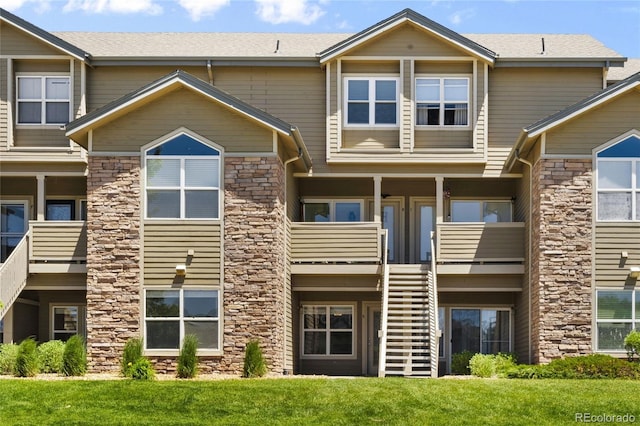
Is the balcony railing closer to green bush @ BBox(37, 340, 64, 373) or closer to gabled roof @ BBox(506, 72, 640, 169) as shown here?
gabled roof @ BBox(506, 72, 640, 169)

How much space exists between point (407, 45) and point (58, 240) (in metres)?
10.8

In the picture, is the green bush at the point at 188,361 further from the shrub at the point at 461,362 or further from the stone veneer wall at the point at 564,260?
the stone veneer wall at the point at 564,260

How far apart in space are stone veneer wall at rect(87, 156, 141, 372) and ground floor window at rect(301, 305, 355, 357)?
710 cm

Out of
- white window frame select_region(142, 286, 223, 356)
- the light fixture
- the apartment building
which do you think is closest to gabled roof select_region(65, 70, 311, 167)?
the apartment building

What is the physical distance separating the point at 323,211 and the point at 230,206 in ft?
20.6

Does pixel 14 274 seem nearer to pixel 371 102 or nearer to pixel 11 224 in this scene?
pixel 11 224

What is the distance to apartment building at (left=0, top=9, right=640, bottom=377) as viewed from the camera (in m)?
26.7

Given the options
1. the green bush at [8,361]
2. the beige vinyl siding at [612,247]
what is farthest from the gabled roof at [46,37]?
the beige vinyl siding at [612,247]

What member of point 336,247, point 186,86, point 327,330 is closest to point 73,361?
point 186,86

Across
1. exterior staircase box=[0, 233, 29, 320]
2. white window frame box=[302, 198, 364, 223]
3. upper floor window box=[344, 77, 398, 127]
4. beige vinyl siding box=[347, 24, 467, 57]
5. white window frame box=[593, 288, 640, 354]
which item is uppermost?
beige vinyl siding box=[347, 24, 467, 57]

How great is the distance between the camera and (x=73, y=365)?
83.3 feet

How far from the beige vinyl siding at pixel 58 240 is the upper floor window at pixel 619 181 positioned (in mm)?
13025

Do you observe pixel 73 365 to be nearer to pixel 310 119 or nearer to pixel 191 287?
pixel 191 287

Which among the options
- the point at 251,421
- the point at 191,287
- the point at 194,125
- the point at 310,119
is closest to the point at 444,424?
the point at 251,421
